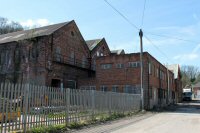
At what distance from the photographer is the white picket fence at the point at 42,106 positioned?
986cm

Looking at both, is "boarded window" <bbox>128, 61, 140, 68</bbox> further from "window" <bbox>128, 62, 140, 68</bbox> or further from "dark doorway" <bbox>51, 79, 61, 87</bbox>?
"dark doorway" <bbox>51, 79, 61, 87</bbox>

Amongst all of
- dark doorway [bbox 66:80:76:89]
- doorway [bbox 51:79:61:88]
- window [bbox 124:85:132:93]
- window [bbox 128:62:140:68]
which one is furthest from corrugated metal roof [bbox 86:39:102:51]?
window [bbox 124:85:132:93]

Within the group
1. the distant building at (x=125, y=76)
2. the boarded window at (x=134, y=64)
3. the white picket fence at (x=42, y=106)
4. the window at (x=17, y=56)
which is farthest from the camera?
the window at (x=17, y=56)

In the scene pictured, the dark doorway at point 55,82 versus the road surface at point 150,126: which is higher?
the dark doorway at point 55,82

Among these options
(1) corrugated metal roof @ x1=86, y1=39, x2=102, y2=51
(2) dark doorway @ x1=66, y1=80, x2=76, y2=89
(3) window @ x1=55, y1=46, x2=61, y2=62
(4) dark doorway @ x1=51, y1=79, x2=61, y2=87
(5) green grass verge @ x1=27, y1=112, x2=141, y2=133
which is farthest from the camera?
(1) corrugated metal roof @ x1=86, y1=39, x2=102, y2=51

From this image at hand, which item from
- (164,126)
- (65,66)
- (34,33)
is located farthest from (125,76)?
(164,126)

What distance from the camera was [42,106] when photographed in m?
11.8

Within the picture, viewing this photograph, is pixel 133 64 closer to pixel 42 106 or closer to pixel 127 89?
pixel 127 89

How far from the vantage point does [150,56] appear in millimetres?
34250

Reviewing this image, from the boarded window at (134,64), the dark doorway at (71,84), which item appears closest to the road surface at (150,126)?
the boarded window at (134,64)

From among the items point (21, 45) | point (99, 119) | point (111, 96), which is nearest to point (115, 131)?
point (99, 119)

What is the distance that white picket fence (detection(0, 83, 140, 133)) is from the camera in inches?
388

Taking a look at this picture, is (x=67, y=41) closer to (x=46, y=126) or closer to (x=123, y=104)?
(x=123, y=104)

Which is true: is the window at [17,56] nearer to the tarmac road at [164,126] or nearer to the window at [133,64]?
the window at [133,64]
